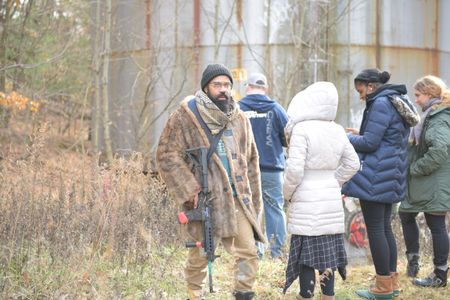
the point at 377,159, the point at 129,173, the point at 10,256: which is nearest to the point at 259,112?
the point at 129,173

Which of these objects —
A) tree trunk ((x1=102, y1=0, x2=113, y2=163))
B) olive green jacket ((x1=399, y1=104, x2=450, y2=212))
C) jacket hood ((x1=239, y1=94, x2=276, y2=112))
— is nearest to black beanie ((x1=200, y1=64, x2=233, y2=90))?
olive green jacket ((x1=399, y1=104, x2=450, y2=212))

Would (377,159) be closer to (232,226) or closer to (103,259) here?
(232,226)

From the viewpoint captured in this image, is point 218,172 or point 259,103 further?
point 259,103

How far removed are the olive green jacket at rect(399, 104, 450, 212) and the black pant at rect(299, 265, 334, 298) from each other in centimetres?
147

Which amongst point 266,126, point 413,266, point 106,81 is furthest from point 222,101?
point 106,81

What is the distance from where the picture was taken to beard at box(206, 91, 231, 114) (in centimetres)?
514

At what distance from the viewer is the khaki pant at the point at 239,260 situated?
5.16 m

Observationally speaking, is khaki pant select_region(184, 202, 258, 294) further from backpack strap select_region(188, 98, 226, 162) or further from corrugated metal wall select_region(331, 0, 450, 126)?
corrugated metal wall select_region(331, 0, 450, 126)

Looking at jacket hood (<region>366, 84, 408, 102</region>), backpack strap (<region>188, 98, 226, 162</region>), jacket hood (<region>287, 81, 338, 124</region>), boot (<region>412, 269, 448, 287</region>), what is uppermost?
jacket hood (<region>366, 84, 408, 102</region>)

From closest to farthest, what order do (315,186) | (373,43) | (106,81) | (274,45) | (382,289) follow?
1. (315,186)
2. (382,289)
3. (274,45)
4. (373,43)
5. (106,81)

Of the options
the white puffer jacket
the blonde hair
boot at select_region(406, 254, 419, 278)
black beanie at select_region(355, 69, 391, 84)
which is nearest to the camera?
the white puffer jacket

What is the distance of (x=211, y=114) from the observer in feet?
16.8

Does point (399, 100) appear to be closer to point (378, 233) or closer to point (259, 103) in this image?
point (378, 233)

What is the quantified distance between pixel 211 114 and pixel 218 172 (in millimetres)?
430
